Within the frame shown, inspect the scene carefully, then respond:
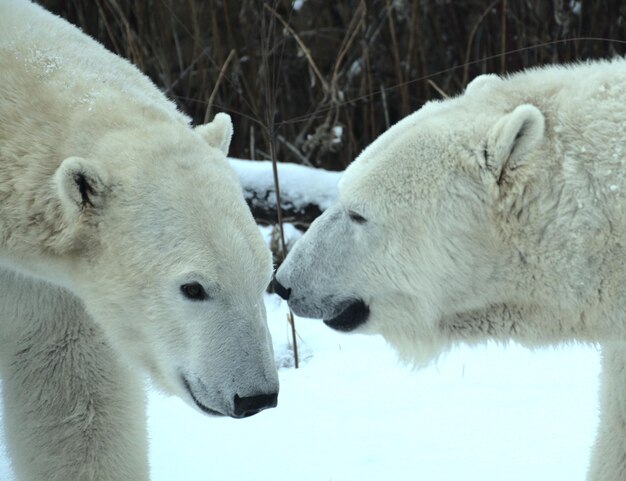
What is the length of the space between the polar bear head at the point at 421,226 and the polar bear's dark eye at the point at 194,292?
282 millimetres

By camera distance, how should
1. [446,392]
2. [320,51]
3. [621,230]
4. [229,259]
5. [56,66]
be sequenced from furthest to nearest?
1. [320,51]
2. [446,392]
3. [56,66]
4. [229,259]
5. [621,230]

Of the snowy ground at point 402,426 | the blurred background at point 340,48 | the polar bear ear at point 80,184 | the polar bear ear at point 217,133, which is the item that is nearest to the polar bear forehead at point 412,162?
the polar bear ear at point 217,133

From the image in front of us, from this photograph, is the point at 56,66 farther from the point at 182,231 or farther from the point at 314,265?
the point at 314,265

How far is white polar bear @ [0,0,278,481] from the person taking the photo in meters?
3.03

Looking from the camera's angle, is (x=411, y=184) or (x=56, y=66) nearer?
(x=411, y=184)

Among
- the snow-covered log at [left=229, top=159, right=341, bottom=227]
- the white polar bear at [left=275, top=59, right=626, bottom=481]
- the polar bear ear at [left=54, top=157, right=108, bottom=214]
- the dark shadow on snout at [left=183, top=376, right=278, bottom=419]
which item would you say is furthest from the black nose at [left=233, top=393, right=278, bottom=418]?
the snow-covered log at [left=229, top=159, right=341, bottom=227]

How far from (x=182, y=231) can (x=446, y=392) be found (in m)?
2.25

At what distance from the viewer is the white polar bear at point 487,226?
2.86m

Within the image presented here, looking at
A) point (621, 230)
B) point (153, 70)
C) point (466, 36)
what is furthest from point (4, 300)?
point (466, 36)

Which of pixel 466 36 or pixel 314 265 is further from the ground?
pixel 314 265

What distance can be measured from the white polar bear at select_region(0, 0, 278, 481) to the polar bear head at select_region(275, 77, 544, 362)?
0.75ft

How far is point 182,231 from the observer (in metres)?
3.02

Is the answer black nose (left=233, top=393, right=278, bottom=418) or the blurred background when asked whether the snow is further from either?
black nose (left=233, top=393, right=278, bottom=418)

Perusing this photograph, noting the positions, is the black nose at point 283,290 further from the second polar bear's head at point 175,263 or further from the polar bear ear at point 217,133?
the polar bear ear at point 217,133
